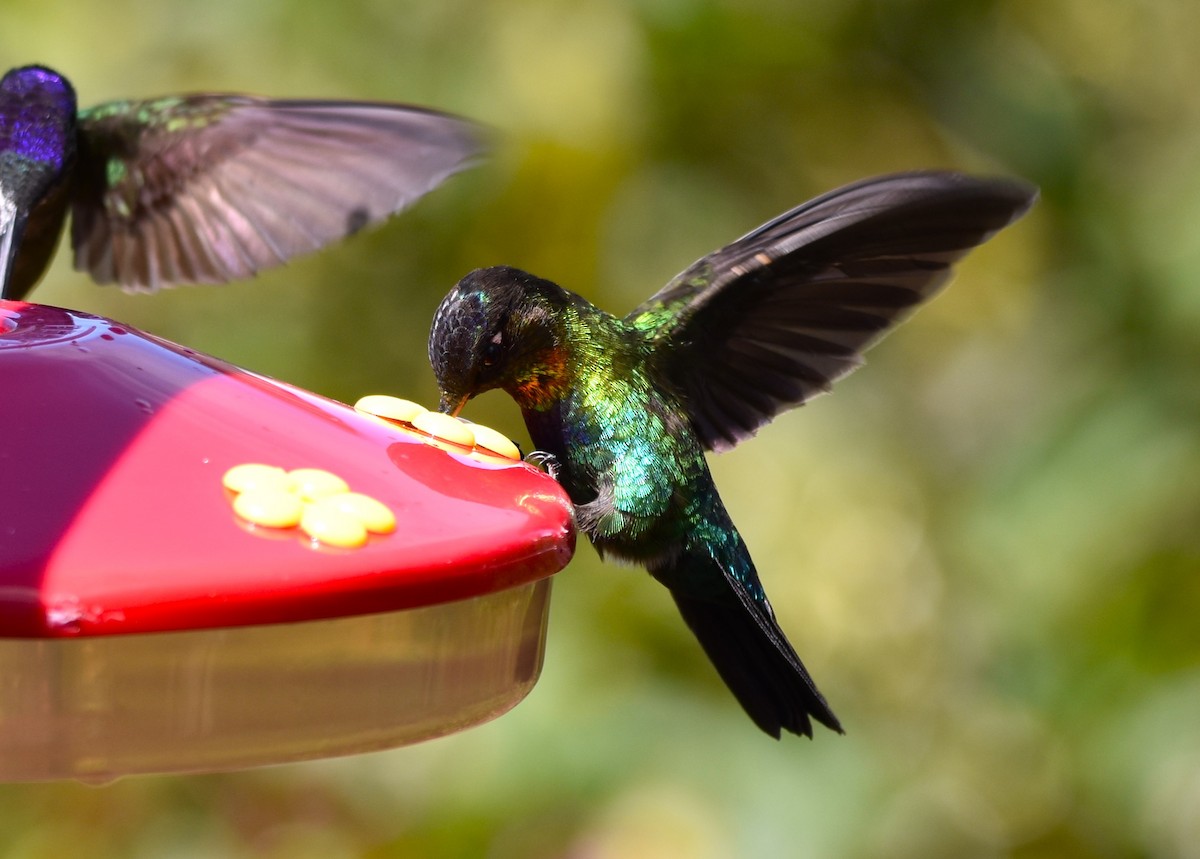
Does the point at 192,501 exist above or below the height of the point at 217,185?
above

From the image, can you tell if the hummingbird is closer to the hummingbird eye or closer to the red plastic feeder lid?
the hummingbird eye

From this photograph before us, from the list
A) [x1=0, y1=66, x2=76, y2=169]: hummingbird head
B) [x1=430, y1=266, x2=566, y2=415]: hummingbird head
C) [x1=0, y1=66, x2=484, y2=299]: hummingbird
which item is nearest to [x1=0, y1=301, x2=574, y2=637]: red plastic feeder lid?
[x1=430, y1=266, x2=566, y2=415]: hummingbird head

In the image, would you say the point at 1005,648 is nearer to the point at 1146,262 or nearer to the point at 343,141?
the point at 1146,262

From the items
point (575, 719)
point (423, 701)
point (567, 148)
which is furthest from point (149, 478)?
point (567, 148)

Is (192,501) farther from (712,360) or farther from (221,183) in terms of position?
(221,183)

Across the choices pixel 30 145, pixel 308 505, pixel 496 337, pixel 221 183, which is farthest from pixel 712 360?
pixel 308 505

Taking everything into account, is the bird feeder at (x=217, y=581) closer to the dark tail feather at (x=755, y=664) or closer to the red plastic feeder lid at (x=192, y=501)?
the red plastic feeder lid at (x=192, y=501)
